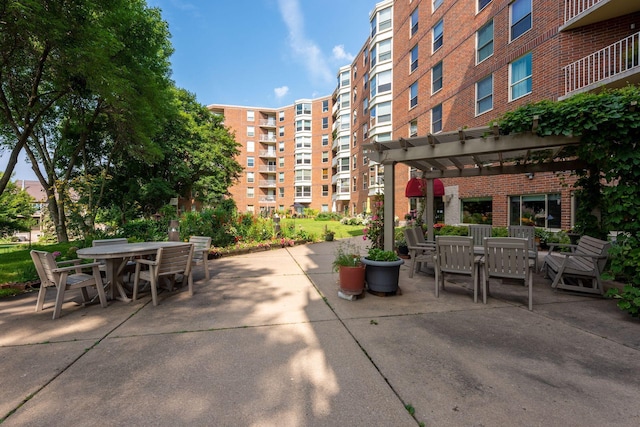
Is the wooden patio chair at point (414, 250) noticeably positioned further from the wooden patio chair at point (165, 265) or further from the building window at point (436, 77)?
the building window at point (436, 77)

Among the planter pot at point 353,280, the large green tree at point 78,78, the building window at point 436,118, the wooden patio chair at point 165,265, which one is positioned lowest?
the planter pot at point 353,280

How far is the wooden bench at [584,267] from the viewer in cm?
518

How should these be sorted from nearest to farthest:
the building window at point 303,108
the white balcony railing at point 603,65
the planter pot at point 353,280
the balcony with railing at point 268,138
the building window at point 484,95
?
the planter pot at point 353,280, the white balcony railing at point 603,65, the building window at point 484,95, the building window at point 303,108, the balcony with railing at point 268,138

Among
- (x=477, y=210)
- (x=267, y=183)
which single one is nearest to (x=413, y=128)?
(x=477, y=210)

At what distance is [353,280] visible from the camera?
5074 millimetres

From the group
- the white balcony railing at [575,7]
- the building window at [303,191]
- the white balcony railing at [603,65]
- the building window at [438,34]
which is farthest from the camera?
the building window at [303,191]

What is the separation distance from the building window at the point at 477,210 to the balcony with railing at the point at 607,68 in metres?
5.58

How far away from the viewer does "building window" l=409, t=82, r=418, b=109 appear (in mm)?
20328

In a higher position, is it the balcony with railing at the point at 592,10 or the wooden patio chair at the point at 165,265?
the balcony with railing at the point at 592,10

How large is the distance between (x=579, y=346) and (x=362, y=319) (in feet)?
8.46

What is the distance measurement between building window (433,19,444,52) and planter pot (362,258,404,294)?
711 inches

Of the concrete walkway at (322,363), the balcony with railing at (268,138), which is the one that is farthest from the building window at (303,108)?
the concrete walkway at (322,363)

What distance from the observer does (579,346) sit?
3.33m

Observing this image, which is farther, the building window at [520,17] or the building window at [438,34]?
the building window at [438,34]
